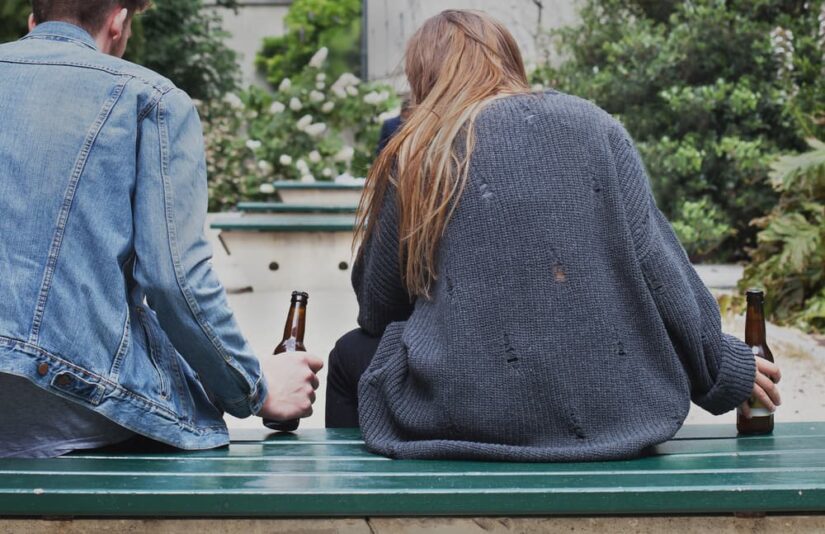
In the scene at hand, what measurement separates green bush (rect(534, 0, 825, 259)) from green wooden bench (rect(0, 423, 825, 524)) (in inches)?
288

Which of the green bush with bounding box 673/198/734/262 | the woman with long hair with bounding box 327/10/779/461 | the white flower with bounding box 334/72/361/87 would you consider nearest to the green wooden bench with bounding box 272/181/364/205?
the white flower with bounding box 334/72/361/87

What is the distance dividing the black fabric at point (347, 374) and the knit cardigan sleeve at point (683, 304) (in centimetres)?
86

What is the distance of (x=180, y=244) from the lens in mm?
2314

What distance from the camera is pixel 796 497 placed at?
2102 millimetres

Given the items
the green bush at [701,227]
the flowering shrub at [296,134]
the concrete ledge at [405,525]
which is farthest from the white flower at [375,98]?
the concrete ledge at [405,525]

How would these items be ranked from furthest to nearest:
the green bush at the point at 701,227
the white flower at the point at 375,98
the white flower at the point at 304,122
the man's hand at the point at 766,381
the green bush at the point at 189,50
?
1. the green bush at the point at 189,50
2. the white flower at the point at 375,98
3. the white flower at the point at 304,122
4. the green bush at the point at 701,227
5. the man's hand at the point at 766,381

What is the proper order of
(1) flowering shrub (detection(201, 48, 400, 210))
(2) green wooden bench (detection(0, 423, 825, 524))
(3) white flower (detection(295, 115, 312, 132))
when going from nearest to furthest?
1. (2) green wooden bench (detection(0, 423, 825, 524))
2. (3) white flower (detection(295, 115, 312, 132))
3. (1) flowering shrub (detection(201, 48, 400, 210))

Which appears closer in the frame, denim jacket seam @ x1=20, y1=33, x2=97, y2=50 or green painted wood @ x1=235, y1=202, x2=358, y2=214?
denim jacket seam @ x1=20, y1=33, x2=97, y2=50

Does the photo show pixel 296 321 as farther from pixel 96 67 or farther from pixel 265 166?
pixel 265 166

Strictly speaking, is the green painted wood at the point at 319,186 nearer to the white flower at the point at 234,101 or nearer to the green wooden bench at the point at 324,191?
the green wooden bench at the point at 324,191

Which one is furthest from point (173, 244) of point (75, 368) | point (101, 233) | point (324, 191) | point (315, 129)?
point (315, 129)

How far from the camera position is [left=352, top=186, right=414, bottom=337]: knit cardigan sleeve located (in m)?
2.75

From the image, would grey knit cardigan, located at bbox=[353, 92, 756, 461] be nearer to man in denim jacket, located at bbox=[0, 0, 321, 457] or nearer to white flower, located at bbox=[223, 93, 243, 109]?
man in denim jacket, located at bbox=[0, 0, 321, 457]

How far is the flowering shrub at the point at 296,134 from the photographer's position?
469 inches
